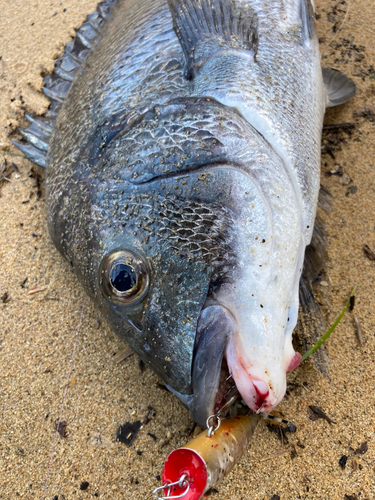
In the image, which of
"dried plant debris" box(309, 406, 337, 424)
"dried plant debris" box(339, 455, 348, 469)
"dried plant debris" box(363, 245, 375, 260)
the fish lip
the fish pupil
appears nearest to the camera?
the fish lip

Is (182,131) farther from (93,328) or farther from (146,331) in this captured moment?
(93,328)

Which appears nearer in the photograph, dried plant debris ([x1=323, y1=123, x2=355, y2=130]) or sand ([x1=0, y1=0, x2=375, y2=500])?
sand ([x1=0, y1=0, x2=375, y2=500])

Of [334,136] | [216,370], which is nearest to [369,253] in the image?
Result: [334,136]

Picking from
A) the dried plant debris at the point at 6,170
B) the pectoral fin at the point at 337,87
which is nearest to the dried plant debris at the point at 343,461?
the pectoral fin at the point at 337,87

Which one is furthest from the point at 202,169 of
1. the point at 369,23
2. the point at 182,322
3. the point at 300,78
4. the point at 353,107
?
the point at 369,23

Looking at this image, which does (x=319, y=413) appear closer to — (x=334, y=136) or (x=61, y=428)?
(x=61, y=428)

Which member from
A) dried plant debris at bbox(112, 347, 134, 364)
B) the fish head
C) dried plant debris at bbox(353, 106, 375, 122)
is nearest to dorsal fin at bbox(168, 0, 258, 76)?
the fish head

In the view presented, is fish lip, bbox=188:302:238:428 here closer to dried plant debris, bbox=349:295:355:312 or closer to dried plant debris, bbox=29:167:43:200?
dried plant debris, bbox=349:295:355:312

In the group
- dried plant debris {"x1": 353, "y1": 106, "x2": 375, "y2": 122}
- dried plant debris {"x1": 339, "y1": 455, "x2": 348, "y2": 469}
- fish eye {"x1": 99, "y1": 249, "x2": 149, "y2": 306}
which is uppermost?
fish eye {"x1": 99, "y1": 249, "x2": 149, "y2": 306}
